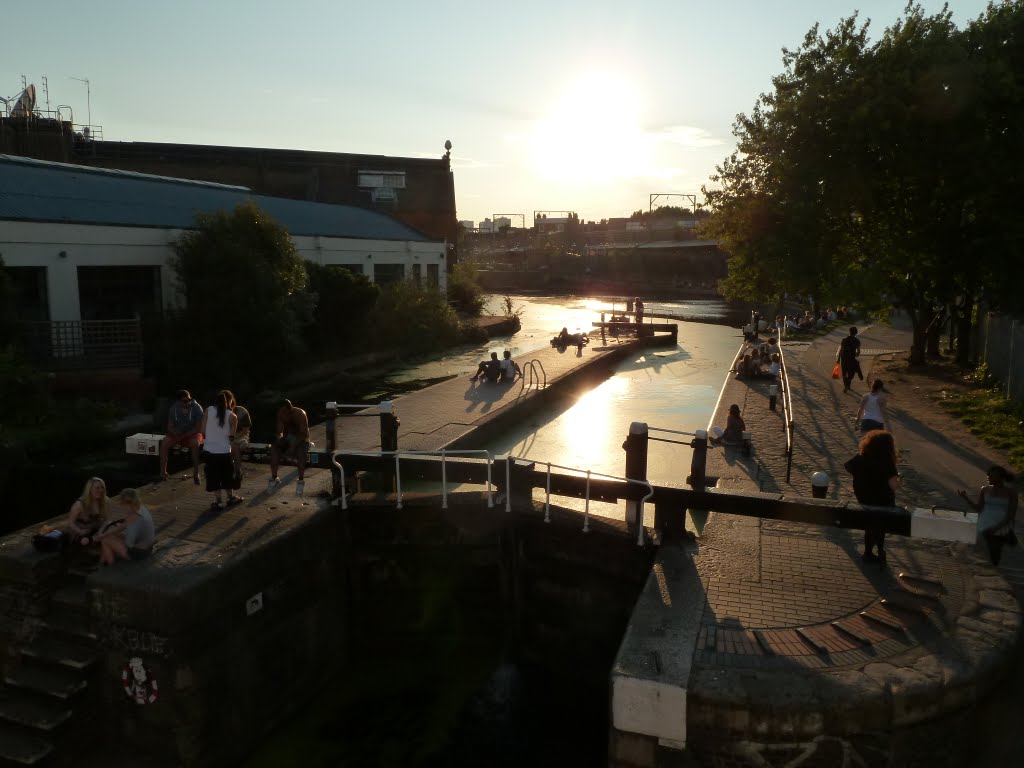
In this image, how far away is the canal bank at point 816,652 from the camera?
218 inches

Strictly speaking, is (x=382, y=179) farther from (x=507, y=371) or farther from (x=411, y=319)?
(x=507, y=371)

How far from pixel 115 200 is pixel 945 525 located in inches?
1024

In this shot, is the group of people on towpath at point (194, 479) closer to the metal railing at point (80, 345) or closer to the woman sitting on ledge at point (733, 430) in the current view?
the woman sitting on ledge at point (733, 430)

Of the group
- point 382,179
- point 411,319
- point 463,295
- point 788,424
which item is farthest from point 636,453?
point 382,179

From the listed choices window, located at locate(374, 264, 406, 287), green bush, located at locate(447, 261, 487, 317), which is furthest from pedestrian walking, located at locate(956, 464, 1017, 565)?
green bush, located at locate(447, 261, 487, 317)

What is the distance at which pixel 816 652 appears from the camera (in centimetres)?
609

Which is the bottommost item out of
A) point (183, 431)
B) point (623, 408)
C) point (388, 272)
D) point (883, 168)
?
point (623, 408)

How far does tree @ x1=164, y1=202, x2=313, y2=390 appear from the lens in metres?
20.3

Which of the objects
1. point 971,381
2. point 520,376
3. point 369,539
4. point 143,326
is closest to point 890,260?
point 971,381

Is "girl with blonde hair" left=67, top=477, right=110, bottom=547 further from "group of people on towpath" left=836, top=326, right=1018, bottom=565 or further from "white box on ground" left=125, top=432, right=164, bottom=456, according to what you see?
"group of people on towpath" left=836, top=326, right=1018, bottom=565

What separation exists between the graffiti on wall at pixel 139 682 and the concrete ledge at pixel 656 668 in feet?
13.8

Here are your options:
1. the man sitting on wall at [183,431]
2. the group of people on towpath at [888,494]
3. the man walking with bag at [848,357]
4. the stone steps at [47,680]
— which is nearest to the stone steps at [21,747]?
the stone steps at [47,680]

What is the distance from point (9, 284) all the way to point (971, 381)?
23.6 metres

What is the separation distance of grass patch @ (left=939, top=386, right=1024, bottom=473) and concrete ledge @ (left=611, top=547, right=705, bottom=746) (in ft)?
27.9
